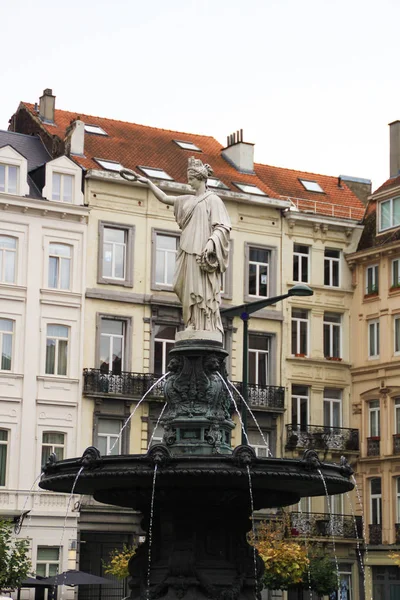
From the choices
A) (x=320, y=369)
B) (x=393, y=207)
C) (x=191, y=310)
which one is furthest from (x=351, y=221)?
(x=191, y=310)

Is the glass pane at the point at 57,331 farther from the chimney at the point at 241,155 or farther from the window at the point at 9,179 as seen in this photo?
the chimney at the point at 241,155

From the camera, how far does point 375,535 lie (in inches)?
2346

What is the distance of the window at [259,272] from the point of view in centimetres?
6025

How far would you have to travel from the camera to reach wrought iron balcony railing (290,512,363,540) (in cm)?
5803

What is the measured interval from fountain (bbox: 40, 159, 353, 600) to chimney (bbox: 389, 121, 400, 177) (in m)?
42.3

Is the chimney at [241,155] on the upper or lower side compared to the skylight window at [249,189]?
upper

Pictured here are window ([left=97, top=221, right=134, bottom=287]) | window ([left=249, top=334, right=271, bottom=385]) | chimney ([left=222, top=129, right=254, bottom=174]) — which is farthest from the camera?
chimney ([left=222, top=129, right=254, bottom=174])

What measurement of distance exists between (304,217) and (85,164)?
10146mm

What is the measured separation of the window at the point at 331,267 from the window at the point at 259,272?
9.96 ft

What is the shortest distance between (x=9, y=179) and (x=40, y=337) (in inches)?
242

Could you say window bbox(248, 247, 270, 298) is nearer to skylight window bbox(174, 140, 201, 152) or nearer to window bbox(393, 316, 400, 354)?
window bbox(393, 316, 400, 354)

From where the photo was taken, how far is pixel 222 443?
2206 cm

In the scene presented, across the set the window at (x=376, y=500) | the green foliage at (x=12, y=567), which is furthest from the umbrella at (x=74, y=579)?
the window at (x=376, y=500)

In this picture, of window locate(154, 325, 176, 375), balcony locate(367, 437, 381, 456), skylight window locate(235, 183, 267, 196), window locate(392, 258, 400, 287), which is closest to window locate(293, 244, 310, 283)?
skylight window locate(235, 183, 267, 196)
